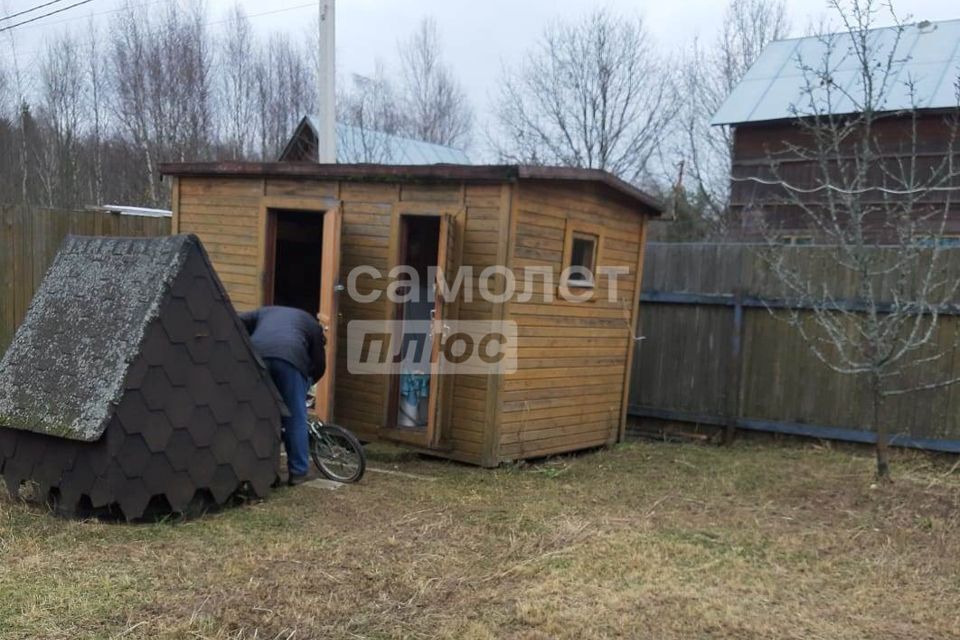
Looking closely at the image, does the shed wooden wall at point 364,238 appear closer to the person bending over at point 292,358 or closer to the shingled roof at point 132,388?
the person bending over at point 292,358

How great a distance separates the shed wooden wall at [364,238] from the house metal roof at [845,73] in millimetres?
7234

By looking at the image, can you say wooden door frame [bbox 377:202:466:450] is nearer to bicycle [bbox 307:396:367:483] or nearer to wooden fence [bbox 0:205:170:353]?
bicycle [bbox 307:396:367:483]

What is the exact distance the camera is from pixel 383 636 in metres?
3.32

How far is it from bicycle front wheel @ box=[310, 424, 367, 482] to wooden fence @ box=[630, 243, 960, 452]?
12.2 ft

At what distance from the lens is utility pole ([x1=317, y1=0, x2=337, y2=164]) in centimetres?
934

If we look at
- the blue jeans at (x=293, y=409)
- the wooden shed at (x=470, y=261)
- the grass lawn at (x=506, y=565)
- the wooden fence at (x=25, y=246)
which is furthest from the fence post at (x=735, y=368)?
the wooden fence at (x=25, y=246)

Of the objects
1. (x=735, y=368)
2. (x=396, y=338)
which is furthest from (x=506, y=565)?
(x=735, y=368)

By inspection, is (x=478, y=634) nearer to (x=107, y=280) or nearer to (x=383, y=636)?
(x=383, y=636)

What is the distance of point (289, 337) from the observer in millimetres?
5715

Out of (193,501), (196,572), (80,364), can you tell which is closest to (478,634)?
(196,572)

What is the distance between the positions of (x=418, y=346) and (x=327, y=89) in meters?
3.67

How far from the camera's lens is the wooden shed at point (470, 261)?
6500mm

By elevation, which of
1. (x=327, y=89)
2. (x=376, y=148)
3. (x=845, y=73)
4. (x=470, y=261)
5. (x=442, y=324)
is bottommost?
(x=442, y=324)

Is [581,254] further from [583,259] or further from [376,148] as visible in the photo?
[376,148]
